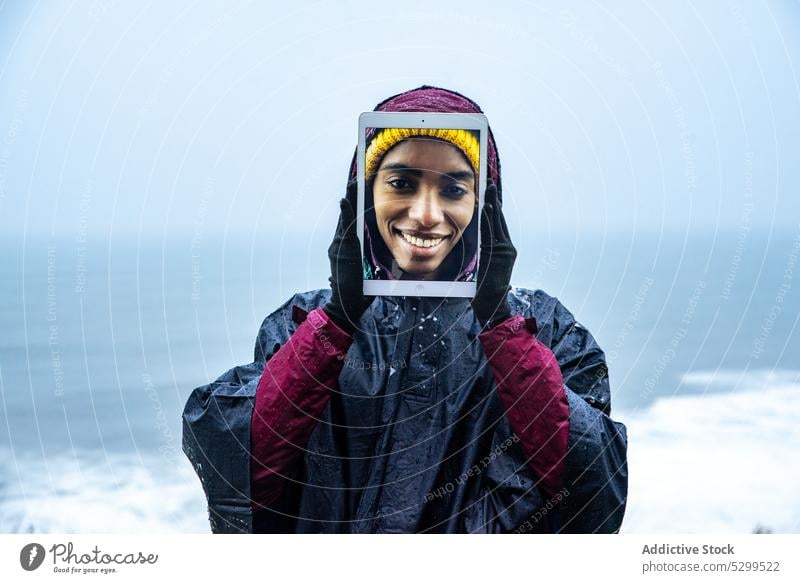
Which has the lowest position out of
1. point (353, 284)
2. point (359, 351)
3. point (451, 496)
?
point (451, 496)

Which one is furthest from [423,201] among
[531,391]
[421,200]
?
[531,391]

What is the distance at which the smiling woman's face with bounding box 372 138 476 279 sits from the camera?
3.90 ft

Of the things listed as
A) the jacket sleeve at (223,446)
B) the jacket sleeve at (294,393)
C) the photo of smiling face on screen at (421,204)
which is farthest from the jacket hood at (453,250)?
the jacket sleeve at (223,446)

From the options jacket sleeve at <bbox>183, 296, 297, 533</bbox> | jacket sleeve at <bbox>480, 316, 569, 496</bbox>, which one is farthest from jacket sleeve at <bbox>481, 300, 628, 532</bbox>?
jacket sleeve at <bbox>183, 296, 297, 533</bbox>

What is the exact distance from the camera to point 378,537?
119cm

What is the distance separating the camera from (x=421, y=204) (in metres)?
1.20

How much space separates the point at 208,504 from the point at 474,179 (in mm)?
578

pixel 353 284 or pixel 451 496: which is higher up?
pixel 353 284

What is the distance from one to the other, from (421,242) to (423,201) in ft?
0.19

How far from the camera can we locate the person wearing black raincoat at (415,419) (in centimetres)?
114

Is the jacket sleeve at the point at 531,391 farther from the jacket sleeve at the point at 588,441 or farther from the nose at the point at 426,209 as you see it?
the nose at the point at 426,209

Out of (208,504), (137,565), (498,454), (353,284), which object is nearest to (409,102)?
(353,284)

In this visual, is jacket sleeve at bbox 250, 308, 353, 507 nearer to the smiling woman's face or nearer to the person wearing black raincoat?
the person wearing black raincoat

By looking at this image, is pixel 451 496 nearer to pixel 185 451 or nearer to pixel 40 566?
pixel 185 451
